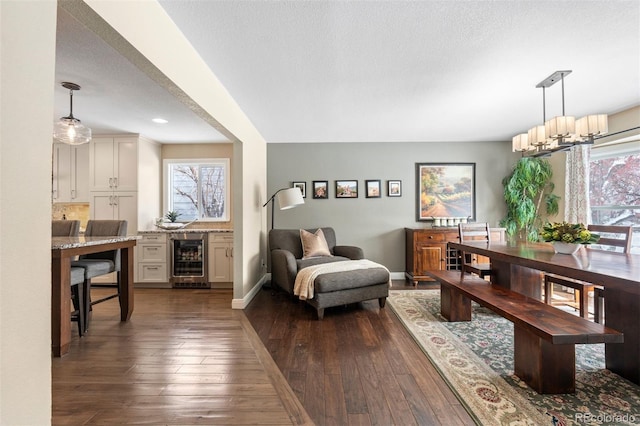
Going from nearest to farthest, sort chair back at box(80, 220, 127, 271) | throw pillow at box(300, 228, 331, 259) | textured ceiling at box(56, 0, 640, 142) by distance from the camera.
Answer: textured ceiling at box(56, 0, 640, 142)
chair back at box(80, 220, 127, 271)
throw pillow at box(300, 228, 331, 259)

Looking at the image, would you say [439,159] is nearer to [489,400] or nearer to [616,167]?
[616,167]

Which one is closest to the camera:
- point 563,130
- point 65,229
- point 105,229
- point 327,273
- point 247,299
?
point 563,130

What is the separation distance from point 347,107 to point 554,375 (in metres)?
2.92

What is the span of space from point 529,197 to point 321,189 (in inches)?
131

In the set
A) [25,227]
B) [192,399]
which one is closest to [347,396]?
[192,399]

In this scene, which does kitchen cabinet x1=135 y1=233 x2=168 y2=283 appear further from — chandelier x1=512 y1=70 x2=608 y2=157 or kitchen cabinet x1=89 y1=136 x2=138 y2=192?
chandelier x1=512 y1=70 x2=608 y2=157

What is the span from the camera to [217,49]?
84.4 inches

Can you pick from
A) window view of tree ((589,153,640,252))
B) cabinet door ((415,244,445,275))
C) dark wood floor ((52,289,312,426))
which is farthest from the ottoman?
window view of tree ((589,153,640,252))

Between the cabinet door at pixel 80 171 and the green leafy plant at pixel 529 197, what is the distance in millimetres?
6683

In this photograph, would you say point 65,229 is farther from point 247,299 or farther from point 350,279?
point 350,279

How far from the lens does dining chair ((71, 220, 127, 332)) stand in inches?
112

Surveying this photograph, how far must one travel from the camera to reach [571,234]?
2.35 m

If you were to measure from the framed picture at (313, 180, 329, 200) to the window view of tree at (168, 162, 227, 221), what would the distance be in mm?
1570

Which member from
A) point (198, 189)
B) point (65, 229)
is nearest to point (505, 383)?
point (65, 229)
